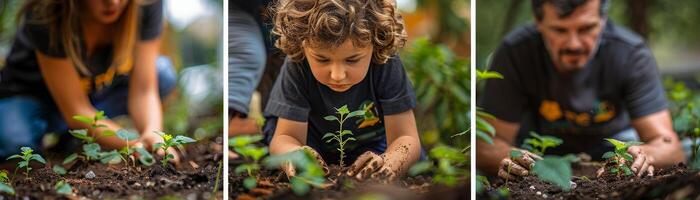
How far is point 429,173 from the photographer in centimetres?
307

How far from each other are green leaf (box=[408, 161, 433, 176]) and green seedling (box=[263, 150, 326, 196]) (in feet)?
1.12

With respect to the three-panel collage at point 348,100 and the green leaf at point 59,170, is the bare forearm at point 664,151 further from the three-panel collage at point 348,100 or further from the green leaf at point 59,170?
the green leaf at point 59,170

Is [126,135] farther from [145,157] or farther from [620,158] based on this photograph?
[620,158]

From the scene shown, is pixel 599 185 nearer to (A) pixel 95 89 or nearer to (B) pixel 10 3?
(A) pixel 95 89

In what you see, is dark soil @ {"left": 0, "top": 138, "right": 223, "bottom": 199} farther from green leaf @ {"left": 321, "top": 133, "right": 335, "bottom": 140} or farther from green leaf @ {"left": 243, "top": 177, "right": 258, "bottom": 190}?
green leaf @ {"left": 321, "top": 133, "right": 335, "bottom": 140}

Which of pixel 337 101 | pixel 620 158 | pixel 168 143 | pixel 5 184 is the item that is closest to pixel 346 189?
pixel 337 101

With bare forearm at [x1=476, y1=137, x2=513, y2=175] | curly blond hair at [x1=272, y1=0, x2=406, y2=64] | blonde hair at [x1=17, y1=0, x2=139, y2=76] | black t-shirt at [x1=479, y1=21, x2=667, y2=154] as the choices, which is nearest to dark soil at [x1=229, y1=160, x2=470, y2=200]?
bare forearm at [x1=476, y1=137, x2=513, y2=175]

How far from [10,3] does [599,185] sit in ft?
8.45

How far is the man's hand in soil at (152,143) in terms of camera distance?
10.7 ft

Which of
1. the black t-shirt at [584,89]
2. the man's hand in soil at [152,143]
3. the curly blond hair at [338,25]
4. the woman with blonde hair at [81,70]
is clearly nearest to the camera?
the curly blond hair at [338,25]

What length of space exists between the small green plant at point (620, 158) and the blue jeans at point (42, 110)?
73.3 inches

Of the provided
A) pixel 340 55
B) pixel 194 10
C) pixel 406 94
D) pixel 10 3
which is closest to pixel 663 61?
pixel 406 94

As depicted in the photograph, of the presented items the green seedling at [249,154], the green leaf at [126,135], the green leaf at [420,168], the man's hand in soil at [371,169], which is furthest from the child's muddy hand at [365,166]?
the green leaf at [126,135]

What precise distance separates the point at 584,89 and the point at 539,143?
0.42 m
